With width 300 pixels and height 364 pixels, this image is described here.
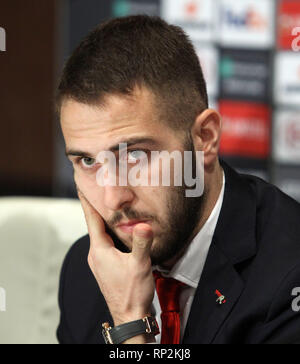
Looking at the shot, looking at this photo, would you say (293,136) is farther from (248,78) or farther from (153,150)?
(153,150)

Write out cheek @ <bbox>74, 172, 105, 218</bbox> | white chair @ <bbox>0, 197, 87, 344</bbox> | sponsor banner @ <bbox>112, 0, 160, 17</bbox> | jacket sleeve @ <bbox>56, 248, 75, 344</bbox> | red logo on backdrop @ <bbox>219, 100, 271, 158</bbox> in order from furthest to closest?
red logo on backdrop @ <bbox>219, 100, 271, 158</bbox>
sponsor banner @ <bbox>112, 0, 160, 17</bbox>
white chair @ <bbox>0, 197, 87, 344</bbox>
jacket sleeve @ <bbox>56, 248, 75, 344</bbox>
cheek @ <bbox>74, 172, 105, 218</bbox>

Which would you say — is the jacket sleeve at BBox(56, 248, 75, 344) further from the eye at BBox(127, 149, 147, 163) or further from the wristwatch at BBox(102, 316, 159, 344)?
the eye at BBox(127, 149, 147, 163)

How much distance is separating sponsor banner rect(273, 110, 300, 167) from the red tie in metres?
2.22

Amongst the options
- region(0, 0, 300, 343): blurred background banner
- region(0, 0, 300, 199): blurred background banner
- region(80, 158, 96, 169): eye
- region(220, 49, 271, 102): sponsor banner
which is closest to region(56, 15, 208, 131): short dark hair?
region(80, 158, 96, 169): eye

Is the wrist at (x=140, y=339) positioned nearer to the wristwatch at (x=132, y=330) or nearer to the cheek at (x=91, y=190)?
the wristwatch at (x=132, y=330)

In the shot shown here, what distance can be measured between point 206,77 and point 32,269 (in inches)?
77.2

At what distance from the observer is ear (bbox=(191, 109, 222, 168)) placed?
1244mm

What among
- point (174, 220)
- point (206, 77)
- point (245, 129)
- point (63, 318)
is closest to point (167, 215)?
point (174, 220)

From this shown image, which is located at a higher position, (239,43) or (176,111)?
(239,43)

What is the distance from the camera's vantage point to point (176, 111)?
121 cm

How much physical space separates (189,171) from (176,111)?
0.45 ft
